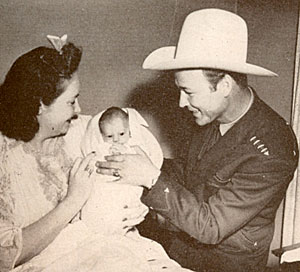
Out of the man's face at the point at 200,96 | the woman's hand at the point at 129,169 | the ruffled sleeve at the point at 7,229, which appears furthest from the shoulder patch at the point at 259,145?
the ruffled sleeve at the point at 7,229

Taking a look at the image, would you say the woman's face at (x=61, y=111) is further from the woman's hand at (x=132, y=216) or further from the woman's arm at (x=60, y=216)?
the woman's hand at (x=132, y=216)

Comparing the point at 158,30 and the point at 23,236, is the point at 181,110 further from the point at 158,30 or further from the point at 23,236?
the point at 23,236

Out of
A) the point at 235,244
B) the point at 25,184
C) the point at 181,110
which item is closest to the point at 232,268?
the point at 235,244

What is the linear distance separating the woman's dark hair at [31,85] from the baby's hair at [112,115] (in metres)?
0.12

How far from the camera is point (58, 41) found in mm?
1093

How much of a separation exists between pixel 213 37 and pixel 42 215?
2.03 feet

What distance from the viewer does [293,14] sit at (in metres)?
1.23

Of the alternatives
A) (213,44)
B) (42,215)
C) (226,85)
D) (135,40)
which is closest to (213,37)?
(213,44)

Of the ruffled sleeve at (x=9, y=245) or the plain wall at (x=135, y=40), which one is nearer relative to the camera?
the ruffled sleeve at (x=9, y=245)

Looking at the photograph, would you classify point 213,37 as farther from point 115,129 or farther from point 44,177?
point 44,177

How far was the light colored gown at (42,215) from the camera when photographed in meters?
1.05

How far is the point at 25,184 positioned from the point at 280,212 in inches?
30.2

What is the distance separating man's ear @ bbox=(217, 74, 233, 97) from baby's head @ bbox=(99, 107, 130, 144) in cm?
26

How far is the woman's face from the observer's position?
3.61 ft
